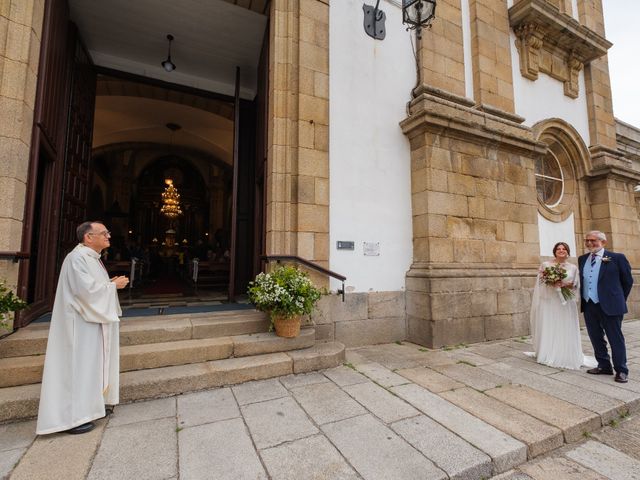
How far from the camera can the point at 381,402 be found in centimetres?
308

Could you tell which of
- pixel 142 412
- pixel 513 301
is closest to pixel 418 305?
pixel 513 301

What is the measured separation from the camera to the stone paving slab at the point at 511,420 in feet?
8.13

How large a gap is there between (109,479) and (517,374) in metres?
4.27

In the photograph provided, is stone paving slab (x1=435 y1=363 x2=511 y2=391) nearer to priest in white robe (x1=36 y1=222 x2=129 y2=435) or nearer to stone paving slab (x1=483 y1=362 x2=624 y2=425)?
stone paving slab (x1=483 y1=362 x2=624 y2=425)

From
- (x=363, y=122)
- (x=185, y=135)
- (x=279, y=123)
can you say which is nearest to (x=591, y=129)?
(x=363, y=122)

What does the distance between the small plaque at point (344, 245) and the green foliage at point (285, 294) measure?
1050mm

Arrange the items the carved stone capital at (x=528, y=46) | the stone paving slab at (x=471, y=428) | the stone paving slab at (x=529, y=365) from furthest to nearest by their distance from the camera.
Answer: the carved stone capital at (x=528, y=46)
the stone paving slab at (x=529, y=365)
the stone paving slab at (x=471, y=428)

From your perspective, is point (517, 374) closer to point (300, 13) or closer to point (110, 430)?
point (110, 430)

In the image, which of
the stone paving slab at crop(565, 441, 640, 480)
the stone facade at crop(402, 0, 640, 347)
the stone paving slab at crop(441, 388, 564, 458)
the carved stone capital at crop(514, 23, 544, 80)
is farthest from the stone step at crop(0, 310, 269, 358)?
the carved stone capital at crop(514, 23, 544, 80)

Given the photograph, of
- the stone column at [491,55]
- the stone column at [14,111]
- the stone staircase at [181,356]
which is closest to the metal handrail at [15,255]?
the stone column at [14,111]

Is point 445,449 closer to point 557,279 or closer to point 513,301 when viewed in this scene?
point 557,279

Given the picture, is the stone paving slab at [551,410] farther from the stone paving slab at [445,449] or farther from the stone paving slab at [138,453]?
the stone paving slab at [138,453]

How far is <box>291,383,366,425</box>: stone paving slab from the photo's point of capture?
9.21 feet

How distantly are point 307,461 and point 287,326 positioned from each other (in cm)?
200
